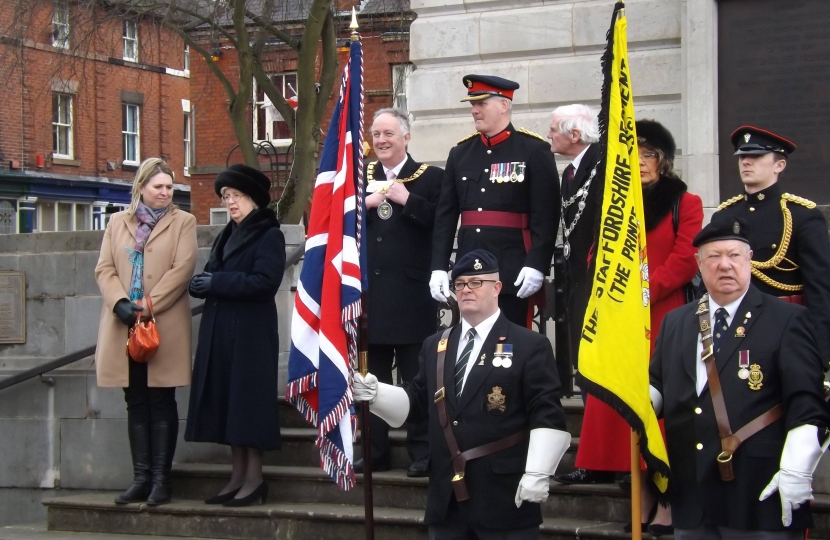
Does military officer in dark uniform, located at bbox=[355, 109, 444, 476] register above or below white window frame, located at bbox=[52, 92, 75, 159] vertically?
below

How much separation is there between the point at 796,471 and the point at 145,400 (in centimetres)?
432

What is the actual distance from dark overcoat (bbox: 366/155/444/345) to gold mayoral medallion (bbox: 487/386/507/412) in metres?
2.02

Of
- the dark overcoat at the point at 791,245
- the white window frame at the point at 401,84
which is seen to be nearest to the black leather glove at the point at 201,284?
the dark overcoat at the point at 791,245

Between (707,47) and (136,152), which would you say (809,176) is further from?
(136,152)

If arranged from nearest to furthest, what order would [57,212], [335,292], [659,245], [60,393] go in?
[335,292] < [659,245] < [60,393] < [57,212]

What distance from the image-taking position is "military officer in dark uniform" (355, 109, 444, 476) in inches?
272

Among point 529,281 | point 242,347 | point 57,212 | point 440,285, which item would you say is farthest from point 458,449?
point 57,212

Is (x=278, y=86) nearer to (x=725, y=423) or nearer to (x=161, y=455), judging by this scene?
(x=161, y=455)

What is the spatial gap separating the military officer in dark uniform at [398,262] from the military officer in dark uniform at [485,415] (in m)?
1.80

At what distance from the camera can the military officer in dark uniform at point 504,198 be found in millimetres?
6410

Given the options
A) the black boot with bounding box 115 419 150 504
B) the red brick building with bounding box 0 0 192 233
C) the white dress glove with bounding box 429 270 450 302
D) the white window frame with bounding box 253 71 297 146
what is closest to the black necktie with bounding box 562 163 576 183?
the white dress glove with bounding box 429 270 450 302

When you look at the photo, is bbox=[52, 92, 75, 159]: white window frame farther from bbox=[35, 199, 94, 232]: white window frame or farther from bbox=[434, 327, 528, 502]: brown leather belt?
bbox=[434, 327, 528, 502]: brown leather belt

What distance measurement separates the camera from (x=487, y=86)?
643cm

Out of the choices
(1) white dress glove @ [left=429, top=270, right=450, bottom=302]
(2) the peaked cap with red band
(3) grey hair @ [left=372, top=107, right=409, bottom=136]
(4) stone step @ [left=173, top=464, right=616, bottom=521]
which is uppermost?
(2) the peaked cap with red band
